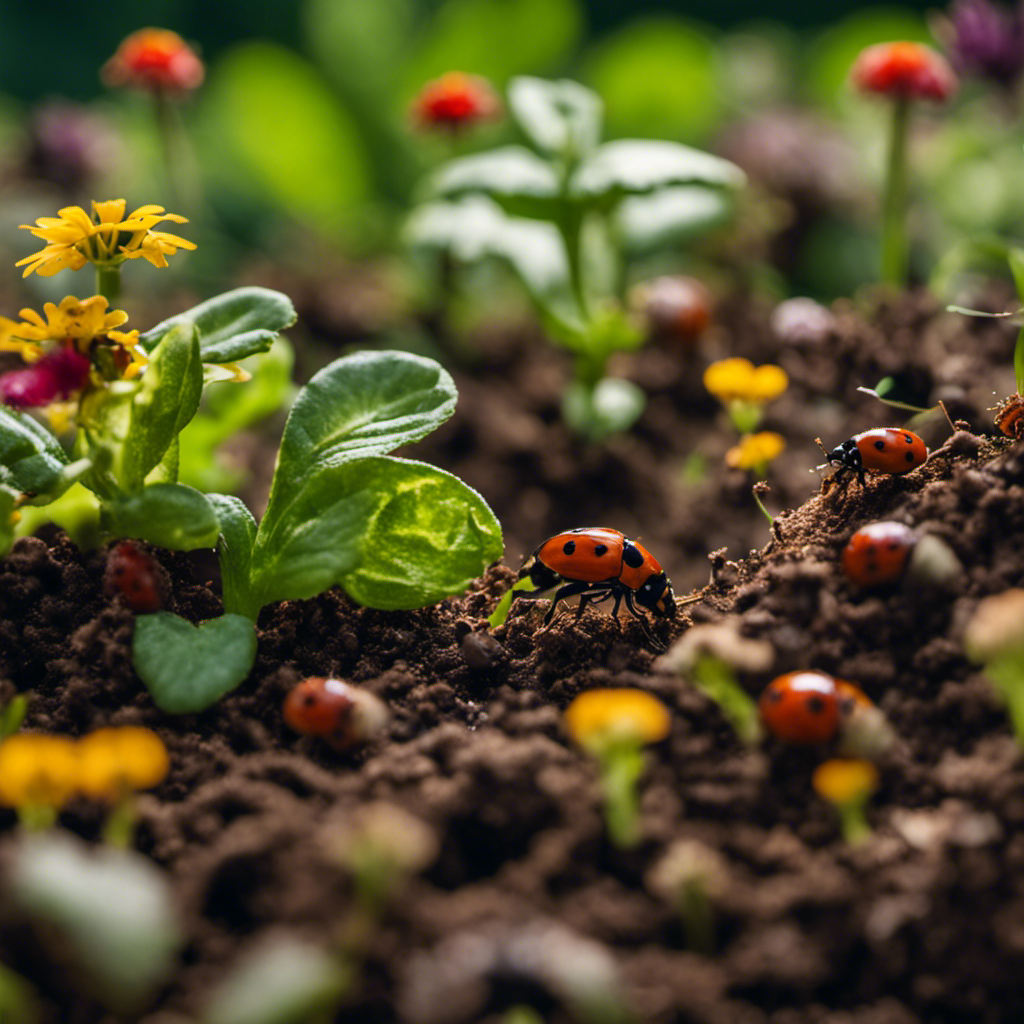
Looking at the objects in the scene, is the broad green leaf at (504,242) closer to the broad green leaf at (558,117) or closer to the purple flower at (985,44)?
the broad green leaf at (558,117)

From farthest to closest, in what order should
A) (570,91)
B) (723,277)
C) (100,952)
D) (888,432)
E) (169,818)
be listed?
(723,277), (570,91), (888,432), (169,818), (100,952)

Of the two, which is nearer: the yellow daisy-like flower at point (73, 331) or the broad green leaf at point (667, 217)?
the yellow daisy-like flower at point (73, 331)

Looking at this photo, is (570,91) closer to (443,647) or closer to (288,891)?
(443,647)

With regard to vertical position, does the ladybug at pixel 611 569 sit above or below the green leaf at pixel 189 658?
above

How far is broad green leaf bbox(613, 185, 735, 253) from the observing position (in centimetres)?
211

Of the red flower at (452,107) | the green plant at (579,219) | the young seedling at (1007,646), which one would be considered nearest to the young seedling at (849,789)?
the young seedling at (1007,646)

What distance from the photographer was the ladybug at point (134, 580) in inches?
42.1

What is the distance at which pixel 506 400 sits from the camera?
2.06 metres

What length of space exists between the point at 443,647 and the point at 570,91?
4.04 ft

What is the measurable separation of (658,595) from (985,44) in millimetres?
1914

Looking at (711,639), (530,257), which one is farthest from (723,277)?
(711,639)

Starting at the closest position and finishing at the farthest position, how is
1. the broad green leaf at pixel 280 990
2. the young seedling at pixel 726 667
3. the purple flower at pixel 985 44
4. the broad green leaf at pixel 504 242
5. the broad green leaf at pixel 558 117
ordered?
the broad green leaf at pixel 280 990 < the young seedling at pixel 726 667 < the broad green leaf at pixel 558 117 < the broad green leaf at pixel 504 242 < the purple flower at pixel 985 44

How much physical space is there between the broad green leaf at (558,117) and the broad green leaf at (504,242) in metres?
0.15

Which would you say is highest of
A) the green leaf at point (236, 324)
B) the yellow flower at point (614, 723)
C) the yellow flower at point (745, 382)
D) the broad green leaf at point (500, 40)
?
the broad green leaf at point (500, 40)
